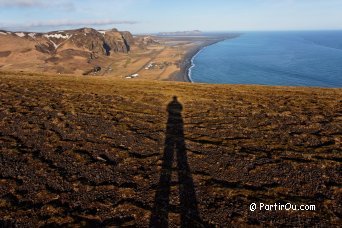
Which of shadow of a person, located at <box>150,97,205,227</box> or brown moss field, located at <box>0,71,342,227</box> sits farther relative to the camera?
brown moss field, located at <box>0,71,342,227</box>

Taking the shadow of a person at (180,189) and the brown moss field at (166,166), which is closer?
the shadow of a person at (180,189)

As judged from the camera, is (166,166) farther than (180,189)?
Yes

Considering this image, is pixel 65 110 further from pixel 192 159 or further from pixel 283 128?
pixel 283 128

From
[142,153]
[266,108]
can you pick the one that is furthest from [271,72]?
[142,153]
